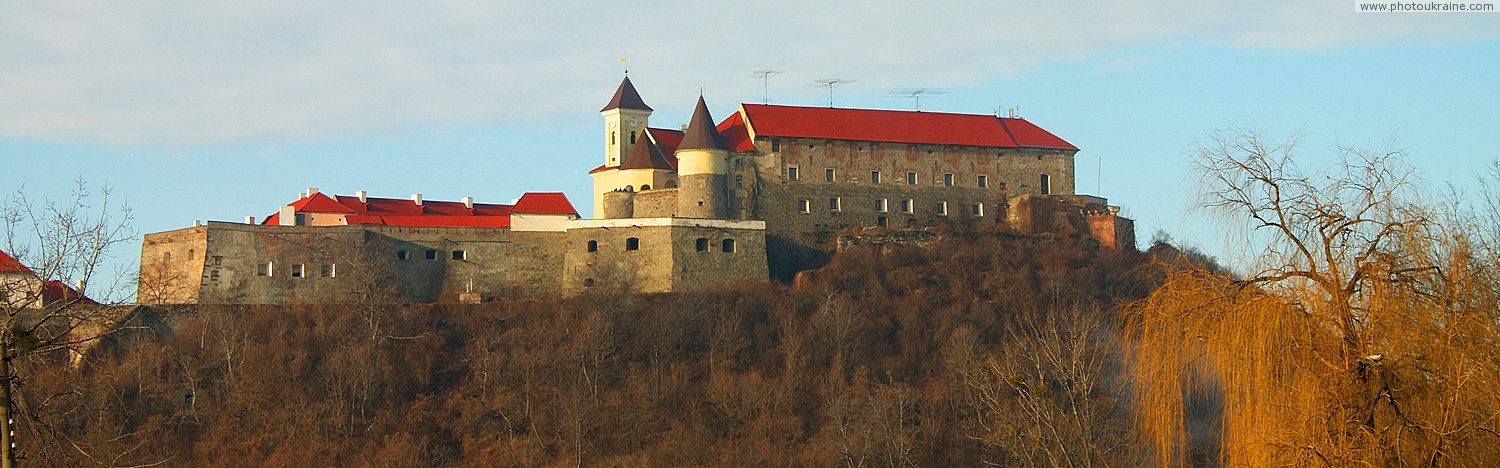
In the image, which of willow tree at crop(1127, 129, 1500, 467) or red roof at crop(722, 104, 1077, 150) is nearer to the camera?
willow tree at crop(1127, 129, 1500, 467)

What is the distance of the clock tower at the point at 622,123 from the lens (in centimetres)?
6538

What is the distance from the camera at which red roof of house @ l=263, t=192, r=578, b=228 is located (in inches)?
2330

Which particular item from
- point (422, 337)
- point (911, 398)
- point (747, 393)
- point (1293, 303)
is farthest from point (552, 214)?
point (1293, 303)

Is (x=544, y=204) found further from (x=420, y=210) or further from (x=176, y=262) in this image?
(x=176, y=262)

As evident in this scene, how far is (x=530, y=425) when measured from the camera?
167 ft

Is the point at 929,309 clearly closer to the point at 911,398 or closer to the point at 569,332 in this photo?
the point at 911,398

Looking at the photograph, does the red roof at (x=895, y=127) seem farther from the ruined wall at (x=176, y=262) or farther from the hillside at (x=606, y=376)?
the ruined wall at (x=176, y=262)

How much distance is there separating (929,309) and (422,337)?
55.4 feet

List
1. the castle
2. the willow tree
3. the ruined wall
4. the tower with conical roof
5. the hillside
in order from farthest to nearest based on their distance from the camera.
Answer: the tower with conical roof → the castle → the ruined wall → the hillside → the willow tree

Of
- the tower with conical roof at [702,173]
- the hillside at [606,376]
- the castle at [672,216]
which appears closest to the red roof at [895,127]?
the castle at [672,216]

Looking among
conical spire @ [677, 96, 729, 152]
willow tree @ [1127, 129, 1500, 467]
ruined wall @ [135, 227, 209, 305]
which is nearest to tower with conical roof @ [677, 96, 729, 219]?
conical spire @ [677, 96, 729, 152]

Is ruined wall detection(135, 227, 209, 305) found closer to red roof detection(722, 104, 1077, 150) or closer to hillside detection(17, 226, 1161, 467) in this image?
hillside detection(17, 226, 1161, 467)

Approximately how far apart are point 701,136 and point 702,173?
4.34 feet

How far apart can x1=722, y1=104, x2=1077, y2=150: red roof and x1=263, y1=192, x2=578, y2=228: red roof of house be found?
843cm
